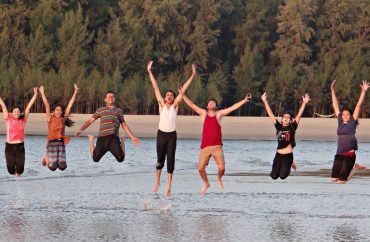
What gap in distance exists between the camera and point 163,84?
242ft

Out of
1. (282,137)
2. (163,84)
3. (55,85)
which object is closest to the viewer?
(282,137)

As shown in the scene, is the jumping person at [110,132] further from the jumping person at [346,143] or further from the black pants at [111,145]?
the jumping person at [346,143]

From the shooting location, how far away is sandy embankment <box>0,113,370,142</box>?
46.2m

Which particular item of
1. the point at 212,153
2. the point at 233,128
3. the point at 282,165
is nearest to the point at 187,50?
the point at 233,128

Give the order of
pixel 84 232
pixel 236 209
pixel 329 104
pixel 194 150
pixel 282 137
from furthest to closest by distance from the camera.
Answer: pixel 329 104, pixel 194 150, pixel 282 137, pixel 236 209, pixel 84 232

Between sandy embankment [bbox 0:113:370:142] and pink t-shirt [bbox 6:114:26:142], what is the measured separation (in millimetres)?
27497

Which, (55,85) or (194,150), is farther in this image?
(55,85)

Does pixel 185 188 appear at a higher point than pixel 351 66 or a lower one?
lower

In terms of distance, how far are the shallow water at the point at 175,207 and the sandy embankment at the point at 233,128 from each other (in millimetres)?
22505

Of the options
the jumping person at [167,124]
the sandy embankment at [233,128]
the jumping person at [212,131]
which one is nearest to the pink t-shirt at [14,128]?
the jumping person at [167,124]

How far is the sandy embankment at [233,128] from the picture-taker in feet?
152

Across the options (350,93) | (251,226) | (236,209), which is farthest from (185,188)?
(350,93)

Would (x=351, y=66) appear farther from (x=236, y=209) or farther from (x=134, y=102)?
(x=236, y=209)

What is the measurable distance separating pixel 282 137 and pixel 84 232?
5229 millimetres
